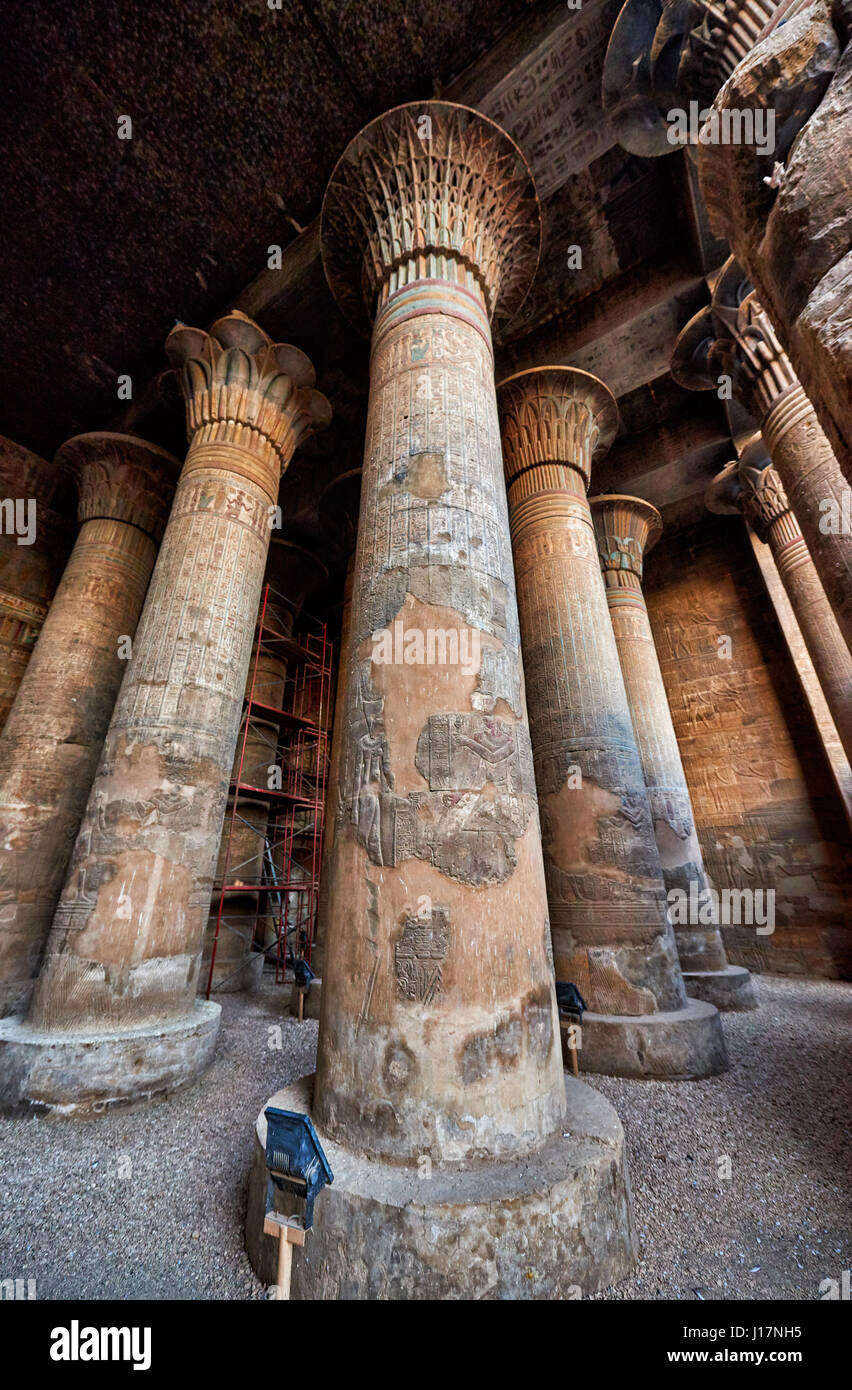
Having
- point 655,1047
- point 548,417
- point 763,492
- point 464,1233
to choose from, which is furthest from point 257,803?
point 763,492

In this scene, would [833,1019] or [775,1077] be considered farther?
[833,1019]

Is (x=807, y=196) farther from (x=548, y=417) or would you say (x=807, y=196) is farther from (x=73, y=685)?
(x=73, y=685)

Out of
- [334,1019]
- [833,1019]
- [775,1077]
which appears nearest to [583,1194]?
[334,1019]

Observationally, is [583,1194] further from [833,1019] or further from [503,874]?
[833,1019]

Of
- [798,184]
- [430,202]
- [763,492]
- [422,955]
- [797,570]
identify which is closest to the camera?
[798,184]

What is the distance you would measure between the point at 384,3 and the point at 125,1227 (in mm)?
9452

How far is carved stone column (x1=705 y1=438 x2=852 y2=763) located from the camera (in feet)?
21.7

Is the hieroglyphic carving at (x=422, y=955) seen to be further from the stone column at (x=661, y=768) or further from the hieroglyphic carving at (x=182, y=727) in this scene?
the stone column at (x=661, y=768)

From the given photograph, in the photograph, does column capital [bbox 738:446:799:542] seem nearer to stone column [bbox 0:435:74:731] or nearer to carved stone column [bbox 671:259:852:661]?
carved stone column [bbox 671:259:852:661]

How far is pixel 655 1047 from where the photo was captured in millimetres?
3654

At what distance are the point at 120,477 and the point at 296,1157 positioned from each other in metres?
7.64

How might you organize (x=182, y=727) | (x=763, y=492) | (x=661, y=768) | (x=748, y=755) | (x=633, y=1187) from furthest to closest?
(x=748, y=755), (x=763, y=492), (x=661, y=768), (x=182, y=727), (x=633, y=1187)

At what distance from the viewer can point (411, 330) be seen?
3.41 m

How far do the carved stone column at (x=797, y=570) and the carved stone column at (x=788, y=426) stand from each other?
2427mm
